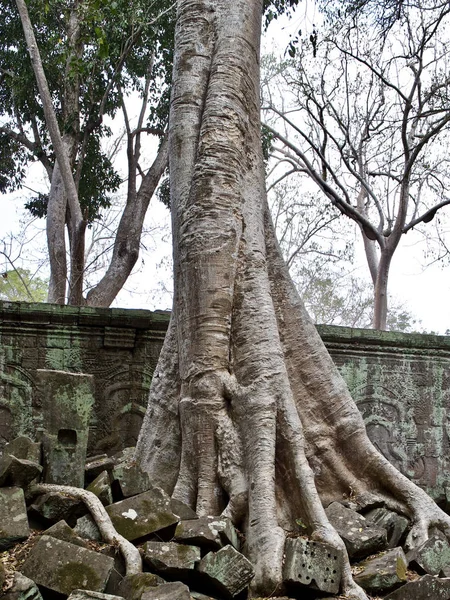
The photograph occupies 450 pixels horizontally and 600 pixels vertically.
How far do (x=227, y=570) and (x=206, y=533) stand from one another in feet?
0.68

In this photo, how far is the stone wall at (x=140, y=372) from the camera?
18.7 feet

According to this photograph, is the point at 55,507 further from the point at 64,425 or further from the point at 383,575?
the point at 383,575

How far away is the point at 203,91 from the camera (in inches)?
193

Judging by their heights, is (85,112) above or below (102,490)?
above

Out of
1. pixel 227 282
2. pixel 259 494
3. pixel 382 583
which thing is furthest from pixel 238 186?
pixel 382 583

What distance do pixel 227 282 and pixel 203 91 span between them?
4.71 ft

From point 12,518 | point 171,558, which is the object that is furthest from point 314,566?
point 12,518

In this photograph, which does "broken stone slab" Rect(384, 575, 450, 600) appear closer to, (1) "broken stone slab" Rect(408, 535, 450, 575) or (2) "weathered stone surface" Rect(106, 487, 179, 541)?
(1) "broken stone slab" Rect(408, 535, 450, 575)

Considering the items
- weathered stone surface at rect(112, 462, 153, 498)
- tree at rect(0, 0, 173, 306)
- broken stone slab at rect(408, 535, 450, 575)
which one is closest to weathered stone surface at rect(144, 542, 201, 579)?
weathered stone surface at rect(112, 462, 153, 498)

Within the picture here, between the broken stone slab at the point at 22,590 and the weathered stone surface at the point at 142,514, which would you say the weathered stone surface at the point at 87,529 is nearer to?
the weathered stone surface at the point at 142,514

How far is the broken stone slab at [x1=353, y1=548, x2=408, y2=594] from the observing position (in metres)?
3.33

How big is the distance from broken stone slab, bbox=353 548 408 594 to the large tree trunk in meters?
0.21

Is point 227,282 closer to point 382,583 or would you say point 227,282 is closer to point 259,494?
point 259,494

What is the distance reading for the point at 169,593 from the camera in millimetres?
2828
